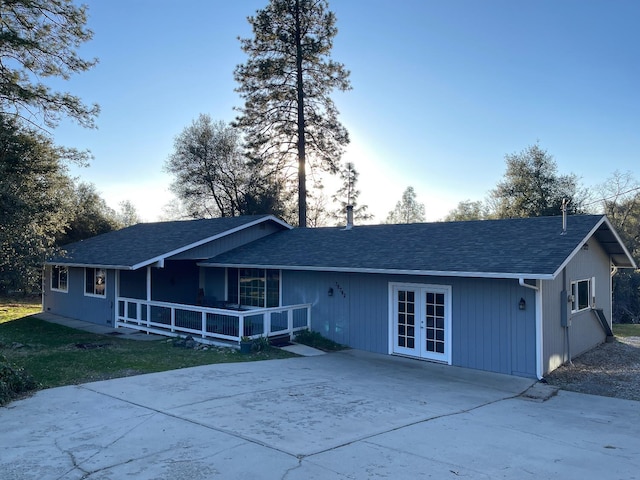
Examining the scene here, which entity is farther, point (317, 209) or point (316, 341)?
point (317, 209)

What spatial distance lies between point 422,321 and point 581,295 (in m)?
4.78

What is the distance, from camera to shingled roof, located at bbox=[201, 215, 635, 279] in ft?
33.3

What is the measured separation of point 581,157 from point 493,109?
6.53 meters

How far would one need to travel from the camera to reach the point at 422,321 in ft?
38.1

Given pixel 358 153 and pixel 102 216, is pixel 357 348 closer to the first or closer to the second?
pixel 358 153

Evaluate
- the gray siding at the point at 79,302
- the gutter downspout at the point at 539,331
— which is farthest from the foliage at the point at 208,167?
the gutter downspout at the point at 539,331

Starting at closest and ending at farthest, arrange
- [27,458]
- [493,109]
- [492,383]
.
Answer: [27,458] < [492,383] < [493,109]

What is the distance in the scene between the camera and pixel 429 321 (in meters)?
11.5

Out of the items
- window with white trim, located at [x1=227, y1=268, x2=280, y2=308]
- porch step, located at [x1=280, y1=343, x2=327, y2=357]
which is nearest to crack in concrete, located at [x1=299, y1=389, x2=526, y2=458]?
porch step, located at [x1=280, y1=343, x2=327, y2=357]

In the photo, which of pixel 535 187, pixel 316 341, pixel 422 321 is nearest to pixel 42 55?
pixel 316 341

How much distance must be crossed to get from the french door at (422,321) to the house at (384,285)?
3 cm

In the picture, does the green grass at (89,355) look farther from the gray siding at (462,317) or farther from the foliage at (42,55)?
the foliage at (42,55)

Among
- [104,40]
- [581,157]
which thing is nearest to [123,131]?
[104,40]

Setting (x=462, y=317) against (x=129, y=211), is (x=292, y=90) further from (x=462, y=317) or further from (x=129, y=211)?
(x=129, y=211)
